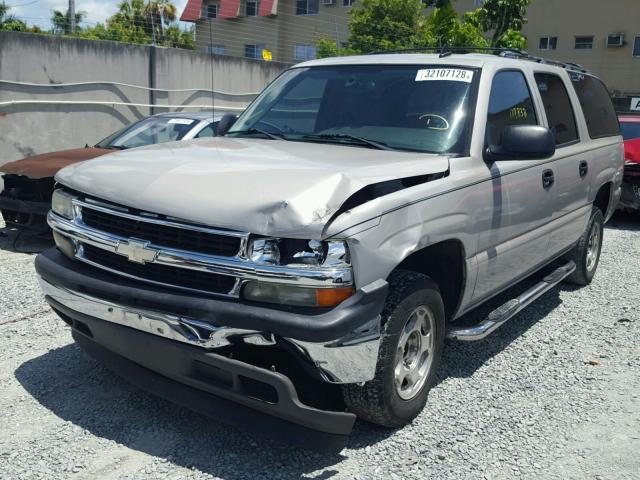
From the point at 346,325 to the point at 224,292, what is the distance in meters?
0.57

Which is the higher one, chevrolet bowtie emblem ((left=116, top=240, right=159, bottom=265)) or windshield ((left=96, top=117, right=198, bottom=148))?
windshield ((left=96, top=117, right=198, bottom=148))

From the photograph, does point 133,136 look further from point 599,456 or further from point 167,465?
point 599,456

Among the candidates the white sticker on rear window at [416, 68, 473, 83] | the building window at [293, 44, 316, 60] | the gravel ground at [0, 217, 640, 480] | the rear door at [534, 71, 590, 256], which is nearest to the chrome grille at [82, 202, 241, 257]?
the gravel ground at [0, 217, 640, 480]

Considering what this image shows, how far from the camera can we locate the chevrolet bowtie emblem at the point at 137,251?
301 cm

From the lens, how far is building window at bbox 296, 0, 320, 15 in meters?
33.4

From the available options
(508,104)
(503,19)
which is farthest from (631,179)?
(503,19)

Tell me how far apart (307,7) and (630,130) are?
82.8 feet

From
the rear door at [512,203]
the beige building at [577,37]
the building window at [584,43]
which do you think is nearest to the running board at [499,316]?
the rear door at [512,203]

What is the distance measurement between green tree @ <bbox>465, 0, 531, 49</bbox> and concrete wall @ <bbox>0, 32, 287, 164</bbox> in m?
6.57

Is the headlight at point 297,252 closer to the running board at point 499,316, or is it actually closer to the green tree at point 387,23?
the running board at point 499,316

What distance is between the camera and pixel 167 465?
3.09m

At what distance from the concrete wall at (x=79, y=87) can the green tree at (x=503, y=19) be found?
6.57m

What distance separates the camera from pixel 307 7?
3338 centimetres

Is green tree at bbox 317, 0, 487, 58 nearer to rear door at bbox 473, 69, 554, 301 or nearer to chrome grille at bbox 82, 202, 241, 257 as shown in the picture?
rear door at bbox 473, 69, 554, 301
